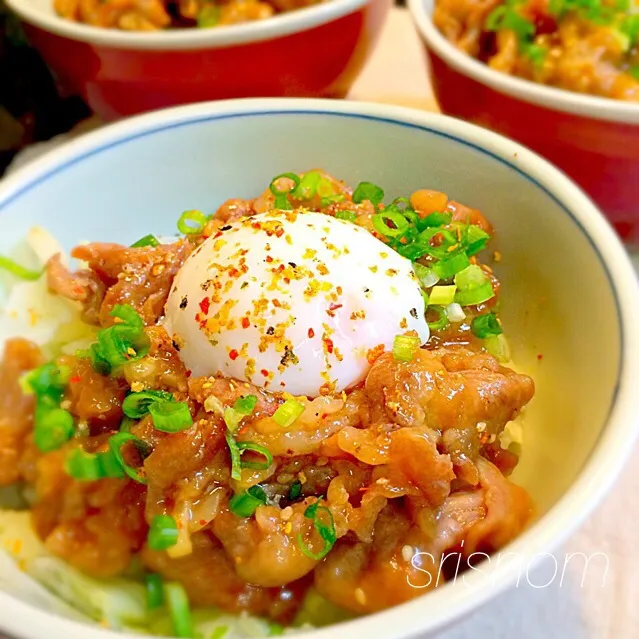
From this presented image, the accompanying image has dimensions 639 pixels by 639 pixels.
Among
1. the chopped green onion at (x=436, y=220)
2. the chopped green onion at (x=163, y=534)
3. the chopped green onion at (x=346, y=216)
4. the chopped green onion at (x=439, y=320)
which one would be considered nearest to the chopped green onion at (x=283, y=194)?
the chopped green onion at (x=346, y=216)

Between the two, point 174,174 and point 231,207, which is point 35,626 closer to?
point 231,207

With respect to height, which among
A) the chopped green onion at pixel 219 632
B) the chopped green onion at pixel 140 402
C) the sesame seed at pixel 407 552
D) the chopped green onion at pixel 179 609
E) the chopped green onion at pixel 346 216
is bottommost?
the chopped green onion at pixel 219 632

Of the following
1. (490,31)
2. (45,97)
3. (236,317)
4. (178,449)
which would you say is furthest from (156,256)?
(45,97)

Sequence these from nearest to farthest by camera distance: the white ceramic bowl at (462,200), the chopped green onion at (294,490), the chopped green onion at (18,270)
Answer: the white ceramic bowl at (462,200)
the chopped green onion at (294,490)
the chopped green onion at (18,270)

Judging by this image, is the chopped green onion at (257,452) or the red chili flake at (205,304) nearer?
the chopped green onion at (257,452)

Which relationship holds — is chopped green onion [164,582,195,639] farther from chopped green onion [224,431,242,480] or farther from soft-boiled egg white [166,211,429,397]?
soft-boiled egg white [166,211,429,397]

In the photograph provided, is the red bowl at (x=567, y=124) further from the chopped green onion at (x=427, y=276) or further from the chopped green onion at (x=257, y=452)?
the chopped green onion at (x=257, y=452)
